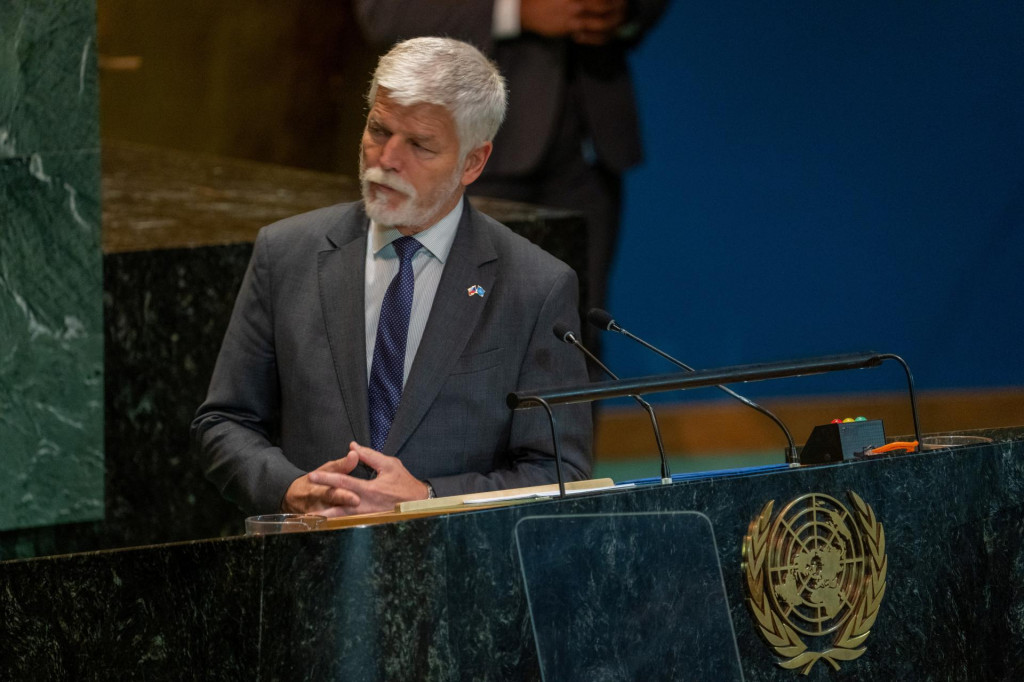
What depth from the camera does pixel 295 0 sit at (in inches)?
208

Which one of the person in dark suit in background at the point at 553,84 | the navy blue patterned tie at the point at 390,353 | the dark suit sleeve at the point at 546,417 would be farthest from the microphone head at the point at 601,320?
the person in dark suit in background at the point at 553,84

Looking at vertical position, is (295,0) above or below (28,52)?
above

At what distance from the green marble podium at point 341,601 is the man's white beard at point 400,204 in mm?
928

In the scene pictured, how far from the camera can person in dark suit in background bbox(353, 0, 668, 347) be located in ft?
16.5

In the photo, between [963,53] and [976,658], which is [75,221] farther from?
[963,53]

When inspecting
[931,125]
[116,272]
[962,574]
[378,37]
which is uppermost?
[378,37]

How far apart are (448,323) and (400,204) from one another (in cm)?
26

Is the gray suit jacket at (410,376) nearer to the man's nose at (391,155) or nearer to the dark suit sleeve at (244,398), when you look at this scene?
the dark suit sleeve at (244,398)

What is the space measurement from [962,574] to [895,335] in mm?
3207

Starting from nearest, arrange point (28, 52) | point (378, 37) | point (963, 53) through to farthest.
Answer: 1. point (28, 52)
2. point (378, 37)
3. point (963, 53)

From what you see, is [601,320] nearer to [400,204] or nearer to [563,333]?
[563,333]

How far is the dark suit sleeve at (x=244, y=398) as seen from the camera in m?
2.81

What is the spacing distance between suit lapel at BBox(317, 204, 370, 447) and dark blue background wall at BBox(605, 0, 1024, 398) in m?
2.79

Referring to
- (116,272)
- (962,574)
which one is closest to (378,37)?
(116,272)
